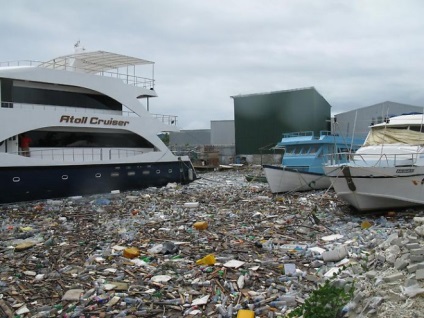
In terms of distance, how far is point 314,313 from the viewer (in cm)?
394

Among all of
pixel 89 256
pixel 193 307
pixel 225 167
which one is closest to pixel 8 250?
pixel 89 256

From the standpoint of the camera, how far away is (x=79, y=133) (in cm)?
1597

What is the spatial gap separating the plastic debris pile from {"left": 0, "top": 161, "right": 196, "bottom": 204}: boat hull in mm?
1960

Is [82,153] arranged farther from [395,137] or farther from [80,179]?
[395,137]

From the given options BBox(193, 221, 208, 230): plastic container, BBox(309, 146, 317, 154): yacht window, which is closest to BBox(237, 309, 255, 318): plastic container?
BBox(193, 221, 208, 230): plastic container

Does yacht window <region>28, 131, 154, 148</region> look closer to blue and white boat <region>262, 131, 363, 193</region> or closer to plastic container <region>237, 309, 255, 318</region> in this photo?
blue and white boat <region>262, 131, 363, 193</region>

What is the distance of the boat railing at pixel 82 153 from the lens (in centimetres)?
1478

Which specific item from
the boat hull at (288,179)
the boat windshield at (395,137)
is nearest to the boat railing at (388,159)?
the boat windshield at (395,137)

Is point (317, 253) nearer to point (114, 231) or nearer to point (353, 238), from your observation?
point (353, 238)

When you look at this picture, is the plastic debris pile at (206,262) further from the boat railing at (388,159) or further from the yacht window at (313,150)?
the yacht window at (313,150)

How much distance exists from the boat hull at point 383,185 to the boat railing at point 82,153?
9626 mm

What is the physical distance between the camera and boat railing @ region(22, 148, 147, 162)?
48.5 ft

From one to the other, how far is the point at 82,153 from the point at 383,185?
11.1 metres

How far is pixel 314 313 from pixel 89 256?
458 cm
